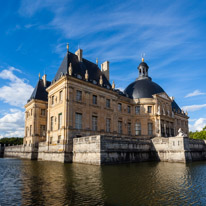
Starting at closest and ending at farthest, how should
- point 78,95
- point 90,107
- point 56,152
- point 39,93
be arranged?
point 56,152, point 78,95, point 90,107, point 39,93

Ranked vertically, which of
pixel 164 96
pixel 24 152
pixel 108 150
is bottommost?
pixel 24 152

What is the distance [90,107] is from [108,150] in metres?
12.3

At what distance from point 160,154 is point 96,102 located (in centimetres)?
1419

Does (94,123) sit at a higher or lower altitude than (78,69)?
lower

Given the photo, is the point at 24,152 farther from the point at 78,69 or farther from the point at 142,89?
the point at 142,89

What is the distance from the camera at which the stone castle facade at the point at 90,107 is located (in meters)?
32.9

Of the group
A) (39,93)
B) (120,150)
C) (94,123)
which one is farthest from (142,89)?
(120,150)

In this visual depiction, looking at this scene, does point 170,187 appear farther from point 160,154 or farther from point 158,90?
point 158,90

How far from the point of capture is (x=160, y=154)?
102 feet

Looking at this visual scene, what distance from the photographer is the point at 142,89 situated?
4822 cm

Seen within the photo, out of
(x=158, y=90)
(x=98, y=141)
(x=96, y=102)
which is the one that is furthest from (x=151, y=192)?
(x=158, y=90)

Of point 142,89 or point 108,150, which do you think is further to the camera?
point 142,89

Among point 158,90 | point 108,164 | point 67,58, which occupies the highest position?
point 67,58

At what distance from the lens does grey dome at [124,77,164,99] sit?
156 ft
